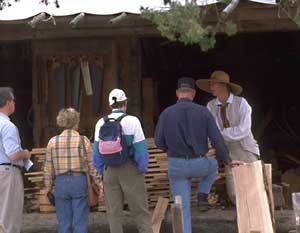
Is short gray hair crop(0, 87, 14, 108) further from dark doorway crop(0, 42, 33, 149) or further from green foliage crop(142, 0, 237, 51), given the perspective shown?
dark doorway crop(0, 42, 33, 149)

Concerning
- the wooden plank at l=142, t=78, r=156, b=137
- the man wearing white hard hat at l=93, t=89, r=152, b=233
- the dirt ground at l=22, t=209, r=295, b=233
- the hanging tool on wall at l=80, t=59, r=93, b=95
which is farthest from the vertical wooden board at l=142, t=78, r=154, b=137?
the man wearing white hard hat at l=93, t=89, r=152, b=233

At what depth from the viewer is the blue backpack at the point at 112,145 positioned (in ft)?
23.4

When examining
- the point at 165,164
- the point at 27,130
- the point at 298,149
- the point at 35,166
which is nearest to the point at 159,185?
the point at 165,164

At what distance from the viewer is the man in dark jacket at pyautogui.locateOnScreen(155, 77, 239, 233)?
7.32 meters

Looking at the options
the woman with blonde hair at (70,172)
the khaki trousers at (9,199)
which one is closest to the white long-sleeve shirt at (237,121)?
the woman with blonde hair at (70,172)

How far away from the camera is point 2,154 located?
24.0ft

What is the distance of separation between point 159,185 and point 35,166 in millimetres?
1957

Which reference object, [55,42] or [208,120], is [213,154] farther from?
[55,42]

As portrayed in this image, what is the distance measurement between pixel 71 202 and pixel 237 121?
2094mm

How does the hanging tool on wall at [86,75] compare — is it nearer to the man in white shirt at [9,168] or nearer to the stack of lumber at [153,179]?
the stack of lumber at [153,179]

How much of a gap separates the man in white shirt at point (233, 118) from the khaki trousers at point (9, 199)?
2386 mm

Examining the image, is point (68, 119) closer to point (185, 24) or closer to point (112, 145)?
point (112, 145)

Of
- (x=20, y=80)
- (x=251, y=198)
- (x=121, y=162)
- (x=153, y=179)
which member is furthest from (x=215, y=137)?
(x=20, y=80)

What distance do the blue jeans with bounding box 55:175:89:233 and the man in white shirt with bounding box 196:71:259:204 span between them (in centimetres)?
174
